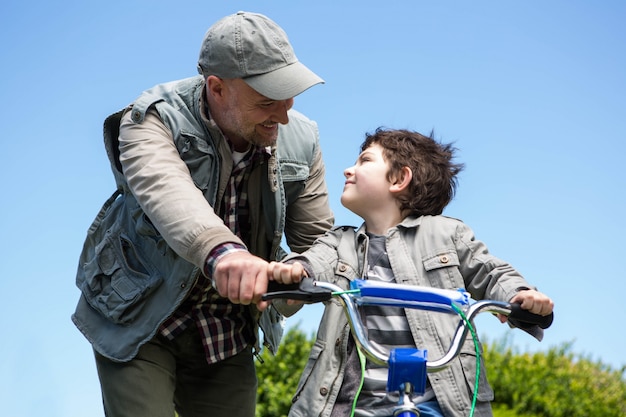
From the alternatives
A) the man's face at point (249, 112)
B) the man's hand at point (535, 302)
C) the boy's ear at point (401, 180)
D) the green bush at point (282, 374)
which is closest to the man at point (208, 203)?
the man's face at point (249, 112)

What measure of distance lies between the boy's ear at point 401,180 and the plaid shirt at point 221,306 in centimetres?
53

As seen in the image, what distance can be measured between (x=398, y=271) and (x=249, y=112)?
2.85 feet

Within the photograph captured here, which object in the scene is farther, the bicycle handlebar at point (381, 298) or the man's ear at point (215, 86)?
the man's ear at point (215, 86)

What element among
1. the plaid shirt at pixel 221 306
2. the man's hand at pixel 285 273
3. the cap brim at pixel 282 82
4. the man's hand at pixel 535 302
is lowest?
the plaid shirt at pixel 221 306

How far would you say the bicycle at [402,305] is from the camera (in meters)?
2.46

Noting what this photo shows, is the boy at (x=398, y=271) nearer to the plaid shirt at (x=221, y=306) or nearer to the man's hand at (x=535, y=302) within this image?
the man's hand at (x=535, y=302)

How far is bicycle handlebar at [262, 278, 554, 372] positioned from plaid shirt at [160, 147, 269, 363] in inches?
38.7

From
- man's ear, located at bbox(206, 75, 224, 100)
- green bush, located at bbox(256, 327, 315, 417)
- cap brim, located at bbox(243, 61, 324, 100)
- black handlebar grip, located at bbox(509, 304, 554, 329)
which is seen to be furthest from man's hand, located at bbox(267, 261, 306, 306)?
green bush, located at bbox(256, 327, 315, 417)

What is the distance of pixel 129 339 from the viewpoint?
348 cm

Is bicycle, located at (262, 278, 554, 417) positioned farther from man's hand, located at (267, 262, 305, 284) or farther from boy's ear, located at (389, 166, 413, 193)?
boy's ear, located at (389, 166, 413, 193)

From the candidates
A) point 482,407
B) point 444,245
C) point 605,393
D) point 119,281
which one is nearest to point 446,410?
point 482,407

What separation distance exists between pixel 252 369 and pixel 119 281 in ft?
2.25

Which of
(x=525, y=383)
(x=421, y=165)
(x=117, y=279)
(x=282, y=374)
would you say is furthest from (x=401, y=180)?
(x=525, y=383)

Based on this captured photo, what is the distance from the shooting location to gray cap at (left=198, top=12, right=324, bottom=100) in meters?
3.36
